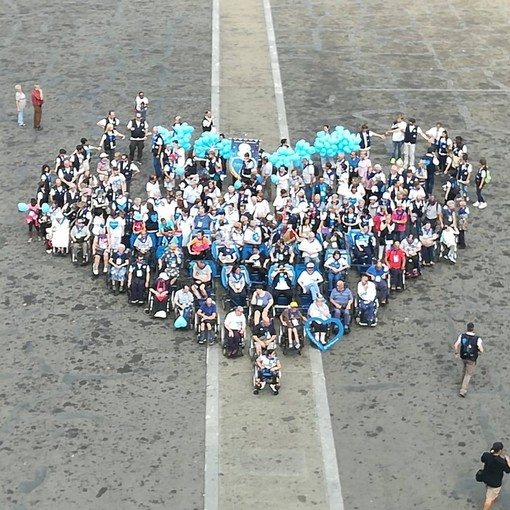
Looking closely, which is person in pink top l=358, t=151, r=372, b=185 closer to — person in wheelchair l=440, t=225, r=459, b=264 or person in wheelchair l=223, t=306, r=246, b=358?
person in wheelchair l=440, t=225, r=459, b=264

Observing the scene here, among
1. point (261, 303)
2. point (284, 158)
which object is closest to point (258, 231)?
point (261, 303)

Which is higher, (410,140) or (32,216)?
(410,140)

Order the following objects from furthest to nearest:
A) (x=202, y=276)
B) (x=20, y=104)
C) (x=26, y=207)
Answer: (x=20, y=104)
(x=26, y=207)
(x=202, y=276)

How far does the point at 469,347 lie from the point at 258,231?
5.67 m

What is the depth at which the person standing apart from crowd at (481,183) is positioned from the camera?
23.1m

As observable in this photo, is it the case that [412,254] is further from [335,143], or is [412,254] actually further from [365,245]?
[335,143]

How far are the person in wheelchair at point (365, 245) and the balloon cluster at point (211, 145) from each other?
199 inches

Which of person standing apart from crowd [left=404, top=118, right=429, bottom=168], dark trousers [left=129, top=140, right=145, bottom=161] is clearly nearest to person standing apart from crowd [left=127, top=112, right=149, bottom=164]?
dark trousers [left=129, top=140, right=145, bottom=161]

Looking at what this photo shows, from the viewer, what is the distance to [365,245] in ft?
67.0

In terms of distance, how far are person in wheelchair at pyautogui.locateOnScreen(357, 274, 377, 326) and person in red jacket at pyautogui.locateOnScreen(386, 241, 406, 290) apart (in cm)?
121

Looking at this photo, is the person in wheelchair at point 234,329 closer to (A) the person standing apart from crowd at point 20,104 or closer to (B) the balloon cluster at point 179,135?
(B) the balloon cluster at point 179,135

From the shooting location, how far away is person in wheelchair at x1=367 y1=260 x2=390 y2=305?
19.2 m

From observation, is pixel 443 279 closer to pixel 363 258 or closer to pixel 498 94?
pixel 363 258

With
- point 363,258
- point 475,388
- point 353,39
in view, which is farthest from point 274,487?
point 353,39
